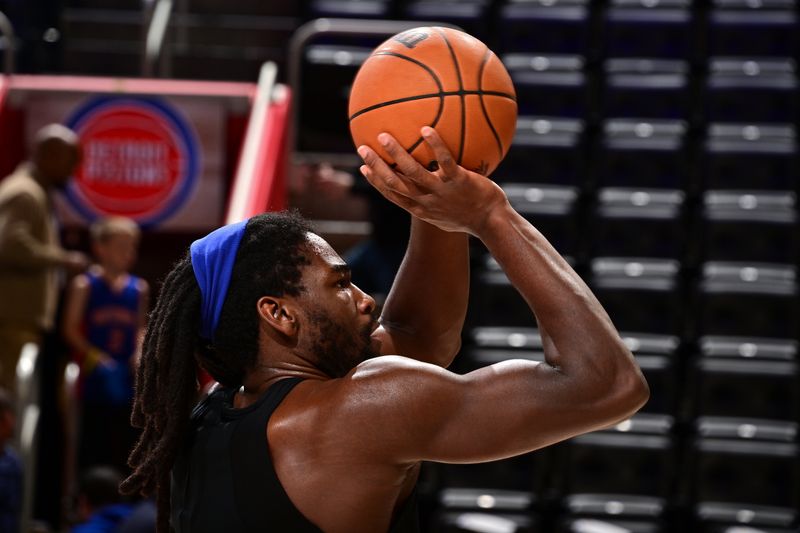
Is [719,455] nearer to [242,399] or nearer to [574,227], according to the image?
[574,227]

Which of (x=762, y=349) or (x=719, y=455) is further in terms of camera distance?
(x=762, y=349)

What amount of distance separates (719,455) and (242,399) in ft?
14.6

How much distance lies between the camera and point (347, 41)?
838cm

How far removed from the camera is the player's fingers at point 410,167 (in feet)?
6.81

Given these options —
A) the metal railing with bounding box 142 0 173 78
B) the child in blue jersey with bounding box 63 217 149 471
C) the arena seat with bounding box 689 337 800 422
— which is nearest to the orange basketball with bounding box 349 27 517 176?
the child in blue jersey with bounding box 63 217 149 471

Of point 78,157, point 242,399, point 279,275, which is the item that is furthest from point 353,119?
point 78,157

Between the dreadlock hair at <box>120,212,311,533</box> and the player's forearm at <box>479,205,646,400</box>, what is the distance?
399mm

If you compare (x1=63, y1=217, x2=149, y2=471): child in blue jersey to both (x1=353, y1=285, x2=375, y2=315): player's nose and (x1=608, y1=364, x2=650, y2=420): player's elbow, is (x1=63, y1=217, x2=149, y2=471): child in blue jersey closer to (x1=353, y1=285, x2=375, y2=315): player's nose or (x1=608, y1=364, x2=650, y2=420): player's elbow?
(x1=353, y1=285, x2=375, y2=315): player's nose

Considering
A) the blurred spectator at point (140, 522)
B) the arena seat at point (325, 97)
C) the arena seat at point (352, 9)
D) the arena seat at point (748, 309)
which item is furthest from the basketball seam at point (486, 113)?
the arena seat at point (352, 9)

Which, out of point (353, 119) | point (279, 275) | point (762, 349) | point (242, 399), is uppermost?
point (353, 119)

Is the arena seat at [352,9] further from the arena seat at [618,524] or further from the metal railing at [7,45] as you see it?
the arena seat at [618,524]

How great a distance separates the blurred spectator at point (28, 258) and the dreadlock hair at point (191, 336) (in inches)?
148

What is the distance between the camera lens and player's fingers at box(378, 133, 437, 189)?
2.08 metres

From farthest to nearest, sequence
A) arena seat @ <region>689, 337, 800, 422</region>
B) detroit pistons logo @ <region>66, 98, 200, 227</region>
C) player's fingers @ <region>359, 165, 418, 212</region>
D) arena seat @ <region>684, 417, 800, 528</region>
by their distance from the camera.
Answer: detroit pistons logo @ <region>66, 98, 200, 227</region>, arena seat @ <region>689, 337, 800, 422</region>, arena seat @ <region>684, 417, 800, 528</region>, player's fingers @ <region>359, 165, 418, 212</region>
